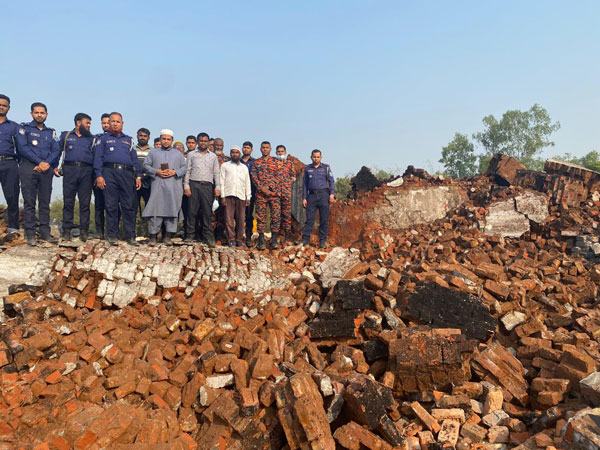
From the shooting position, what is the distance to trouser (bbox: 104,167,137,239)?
6.23 meters

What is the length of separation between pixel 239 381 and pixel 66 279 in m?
3.23

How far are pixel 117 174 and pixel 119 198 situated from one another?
0.45m

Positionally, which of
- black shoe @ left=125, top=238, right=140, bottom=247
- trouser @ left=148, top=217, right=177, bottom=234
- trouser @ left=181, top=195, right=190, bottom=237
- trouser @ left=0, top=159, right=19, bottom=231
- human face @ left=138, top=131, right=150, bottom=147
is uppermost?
human face @ left=138, top=131, right=150, bottom=147

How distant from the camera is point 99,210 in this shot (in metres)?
6.70

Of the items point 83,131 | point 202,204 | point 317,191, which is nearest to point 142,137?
point 83,131

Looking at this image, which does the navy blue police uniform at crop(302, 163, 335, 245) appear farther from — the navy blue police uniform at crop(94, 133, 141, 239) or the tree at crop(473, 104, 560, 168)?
the tree at crop(473, 104, 560, 168)

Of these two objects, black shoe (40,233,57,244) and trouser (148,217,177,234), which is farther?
trouser (148,217,177,234)

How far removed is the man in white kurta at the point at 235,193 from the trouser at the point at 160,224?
3.25 ft

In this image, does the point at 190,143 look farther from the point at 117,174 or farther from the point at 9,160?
the point at 9,160

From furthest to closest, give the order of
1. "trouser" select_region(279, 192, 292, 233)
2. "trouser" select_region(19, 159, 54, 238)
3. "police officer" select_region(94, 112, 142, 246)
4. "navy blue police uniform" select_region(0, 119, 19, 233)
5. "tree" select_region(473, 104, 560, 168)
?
"tree" select_region(473, 104, 560, 168), "trouser" select_region(279, 192, 292, 233), "police officer" select_region(94, 112, 142, 246), "trouser" select_region(19, 159, 54, 238), "navy blue police uniform" select_region(0, 119, 19, 233)

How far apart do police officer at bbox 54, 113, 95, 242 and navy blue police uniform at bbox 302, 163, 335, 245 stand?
411 centimetres

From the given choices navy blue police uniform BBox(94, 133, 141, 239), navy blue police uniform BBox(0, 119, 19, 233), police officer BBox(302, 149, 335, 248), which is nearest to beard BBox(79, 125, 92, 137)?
navy blue police uniform BBox(94, 133, 141, 239)

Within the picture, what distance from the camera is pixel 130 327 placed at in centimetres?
472

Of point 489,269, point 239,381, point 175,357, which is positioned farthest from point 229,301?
point 489,269
